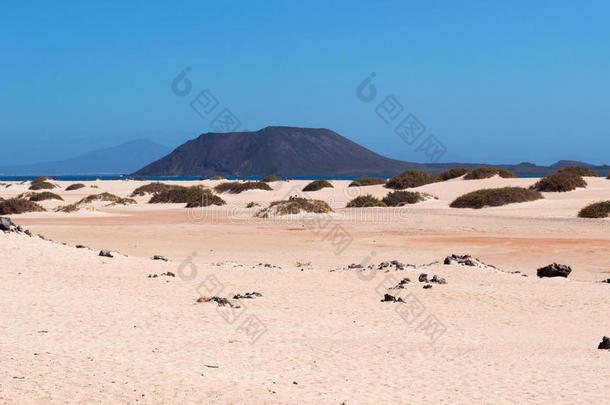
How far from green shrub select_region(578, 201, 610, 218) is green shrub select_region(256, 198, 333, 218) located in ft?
38.7

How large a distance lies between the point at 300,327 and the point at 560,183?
107 ft

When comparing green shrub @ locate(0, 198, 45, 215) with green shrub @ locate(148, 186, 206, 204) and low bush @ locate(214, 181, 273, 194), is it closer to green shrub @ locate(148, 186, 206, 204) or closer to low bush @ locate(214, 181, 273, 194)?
green shrub @ locate(148, 186, 206, 204)

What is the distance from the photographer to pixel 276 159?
17338cm

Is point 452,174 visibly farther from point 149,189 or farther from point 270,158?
point 270,158

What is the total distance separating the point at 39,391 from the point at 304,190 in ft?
154

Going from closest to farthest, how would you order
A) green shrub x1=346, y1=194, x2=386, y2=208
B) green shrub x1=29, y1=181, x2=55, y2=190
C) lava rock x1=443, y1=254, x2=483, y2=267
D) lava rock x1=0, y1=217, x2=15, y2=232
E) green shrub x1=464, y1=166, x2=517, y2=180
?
lava rock x1=0, y1=217, x2=15, y2=232 < lava rock x1=443, y1=254, x2=483, y2=267 < green shrub x1=346, y1=194, x2=386, y2=208 < green shrub x1=464, y1=166, x2=517, y2=180 < green shrub x1=29, y1=181, x2=55, y2=190

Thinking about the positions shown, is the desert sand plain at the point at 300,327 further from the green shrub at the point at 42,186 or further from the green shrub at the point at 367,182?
the green shrub at the point at 42,186

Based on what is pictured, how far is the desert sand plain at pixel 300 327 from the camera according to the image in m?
6.56

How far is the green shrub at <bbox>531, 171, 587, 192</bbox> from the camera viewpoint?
38.5 meters

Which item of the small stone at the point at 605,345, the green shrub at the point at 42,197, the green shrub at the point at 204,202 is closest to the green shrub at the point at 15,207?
the green shrub at the point at 42,197

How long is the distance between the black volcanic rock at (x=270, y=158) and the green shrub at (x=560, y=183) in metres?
124

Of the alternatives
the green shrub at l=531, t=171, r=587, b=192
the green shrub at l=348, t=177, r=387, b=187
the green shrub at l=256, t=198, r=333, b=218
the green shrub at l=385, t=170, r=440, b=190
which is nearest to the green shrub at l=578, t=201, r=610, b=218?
the green shrub at l=531, t=171, r=587, b=192

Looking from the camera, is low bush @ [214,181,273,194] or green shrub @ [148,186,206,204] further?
low bush @ [214,181,273,194]

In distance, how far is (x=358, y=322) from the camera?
1055 cm
